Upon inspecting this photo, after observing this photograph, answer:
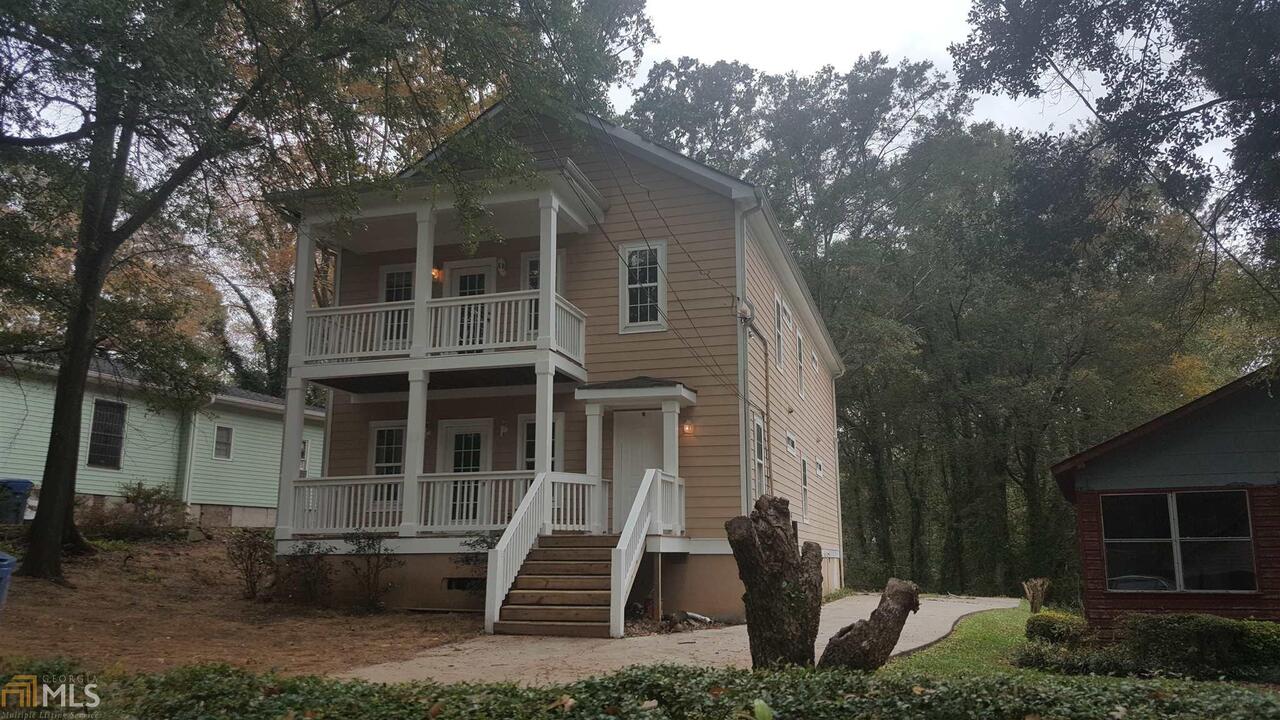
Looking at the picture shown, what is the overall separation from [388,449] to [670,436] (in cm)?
560

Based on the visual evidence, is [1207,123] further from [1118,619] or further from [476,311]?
[476,311]

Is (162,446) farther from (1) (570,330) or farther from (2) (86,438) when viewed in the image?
(1) (570,330)

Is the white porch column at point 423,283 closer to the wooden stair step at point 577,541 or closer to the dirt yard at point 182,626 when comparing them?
the wooden stair step at point 577,541

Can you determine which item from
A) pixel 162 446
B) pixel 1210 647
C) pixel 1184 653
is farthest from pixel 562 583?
pixel 162 446

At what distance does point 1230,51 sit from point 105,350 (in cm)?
1809

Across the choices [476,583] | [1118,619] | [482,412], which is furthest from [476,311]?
[1118,619]

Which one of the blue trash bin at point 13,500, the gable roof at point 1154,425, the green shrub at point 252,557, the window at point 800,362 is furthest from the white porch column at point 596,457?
the blue trash bin at point 13,500

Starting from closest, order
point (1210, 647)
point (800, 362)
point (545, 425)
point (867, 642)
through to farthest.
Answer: point (867, 642)
point (1210, 647)
point (545, 425)
point (800, 362)

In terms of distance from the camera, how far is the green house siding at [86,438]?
19422 mm

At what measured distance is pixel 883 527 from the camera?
3812 cm

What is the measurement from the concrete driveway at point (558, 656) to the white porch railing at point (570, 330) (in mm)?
5011

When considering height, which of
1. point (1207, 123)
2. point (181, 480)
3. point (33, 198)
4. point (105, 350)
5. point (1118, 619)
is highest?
point (1207, 123)

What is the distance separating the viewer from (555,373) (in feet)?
48.4

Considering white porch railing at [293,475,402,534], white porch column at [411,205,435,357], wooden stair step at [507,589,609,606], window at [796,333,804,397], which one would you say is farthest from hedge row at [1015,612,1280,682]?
window at [796,333,804,397]
